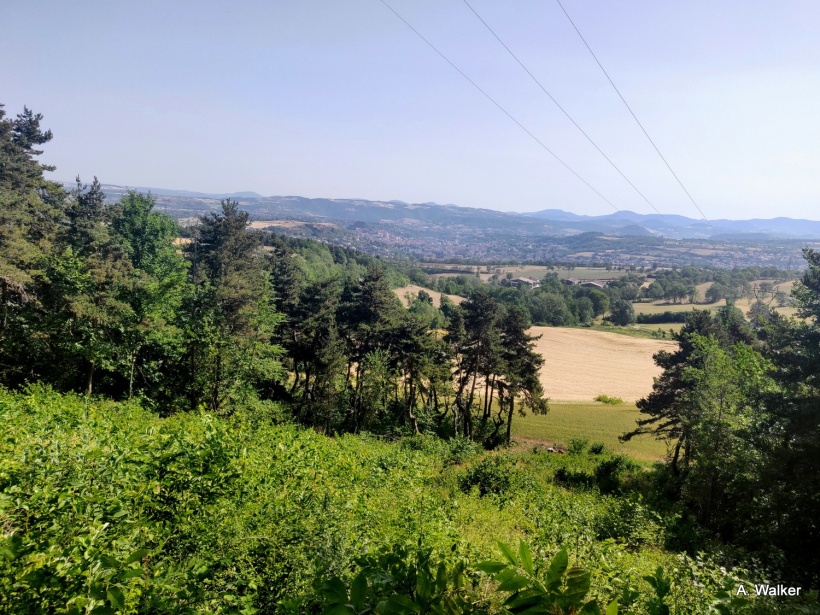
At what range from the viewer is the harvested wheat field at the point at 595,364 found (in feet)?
187

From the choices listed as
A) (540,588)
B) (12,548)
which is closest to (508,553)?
(540,588)

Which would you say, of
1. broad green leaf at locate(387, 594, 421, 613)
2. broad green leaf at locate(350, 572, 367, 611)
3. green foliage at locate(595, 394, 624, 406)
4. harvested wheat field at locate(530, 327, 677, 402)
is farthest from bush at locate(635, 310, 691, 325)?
broad green leaf at locate(350, 572, 367, 611)

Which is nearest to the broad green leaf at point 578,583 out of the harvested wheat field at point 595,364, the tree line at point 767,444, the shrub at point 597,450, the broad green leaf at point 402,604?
the broad green leaf at point 402,604

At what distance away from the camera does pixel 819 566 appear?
10719mm

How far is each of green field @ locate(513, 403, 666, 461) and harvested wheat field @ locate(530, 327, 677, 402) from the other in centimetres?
491

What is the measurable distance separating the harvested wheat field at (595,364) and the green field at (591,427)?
491cm

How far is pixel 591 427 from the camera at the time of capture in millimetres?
41156

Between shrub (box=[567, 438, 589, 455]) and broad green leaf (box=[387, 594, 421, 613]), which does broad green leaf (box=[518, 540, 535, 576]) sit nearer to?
broad green leaf (box=[387, 594, 421, 613])

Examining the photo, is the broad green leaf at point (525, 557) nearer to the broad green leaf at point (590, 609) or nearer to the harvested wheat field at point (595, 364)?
the broad green leaf at point (590, 609)

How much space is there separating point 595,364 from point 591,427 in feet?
104

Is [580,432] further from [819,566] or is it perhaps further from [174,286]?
[174,286]

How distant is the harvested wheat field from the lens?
5691cm

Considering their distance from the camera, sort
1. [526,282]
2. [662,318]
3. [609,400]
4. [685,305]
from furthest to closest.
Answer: [526,282]
[685,305]
[662,318]
[609,400]

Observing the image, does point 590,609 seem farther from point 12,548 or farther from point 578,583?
point 12,548
